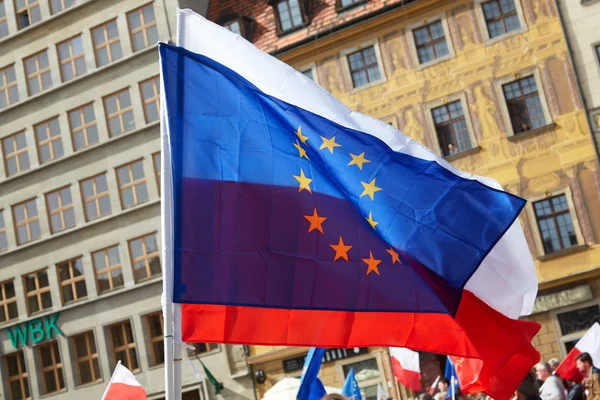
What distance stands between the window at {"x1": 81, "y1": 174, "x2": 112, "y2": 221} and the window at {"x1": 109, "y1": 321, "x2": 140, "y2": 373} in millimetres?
3858

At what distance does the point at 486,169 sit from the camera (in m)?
29.0

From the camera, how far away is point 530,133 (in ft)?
92.8

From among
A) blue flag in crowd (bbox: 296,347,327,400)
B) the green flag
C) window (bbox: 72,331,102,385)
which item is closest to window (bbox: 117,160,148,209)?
window (bbox: 72,331,102,385)

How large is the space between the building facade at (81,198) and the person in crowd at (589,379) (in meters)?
23.4

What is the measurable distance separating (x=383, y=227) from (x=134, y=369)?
2958 cm

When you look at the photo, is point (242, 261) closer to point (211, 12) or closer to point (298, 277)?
point (298, 277)

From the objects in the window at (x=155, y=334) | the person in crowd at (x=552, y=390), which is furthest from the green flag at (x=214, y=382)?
the person in crowd at (x=552, y=390)

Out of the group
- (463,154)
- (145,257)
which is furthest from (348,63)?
(145,257)

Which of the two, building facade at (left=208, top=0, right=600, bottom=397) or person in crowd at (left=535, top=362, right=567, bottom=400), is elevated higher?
building facade at (left=208, top=0, right=600, bottom=397)

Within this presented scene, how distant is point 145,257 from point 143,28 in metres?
7.68

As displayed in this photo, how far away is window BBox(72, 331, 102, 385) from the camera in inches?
1430

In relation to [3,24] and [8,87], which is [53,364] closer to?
[8,87]

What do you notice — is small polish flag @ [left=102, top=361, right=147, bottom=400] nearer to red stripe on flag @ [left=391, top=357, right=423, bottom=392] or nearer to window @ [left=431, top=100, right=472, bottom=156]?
red stripe on flag @ [left=391, top=357, right=423, bottom=392]

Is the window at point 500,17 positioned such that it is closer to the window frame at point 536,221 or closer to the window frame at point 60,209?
the window frame at point 536,221
